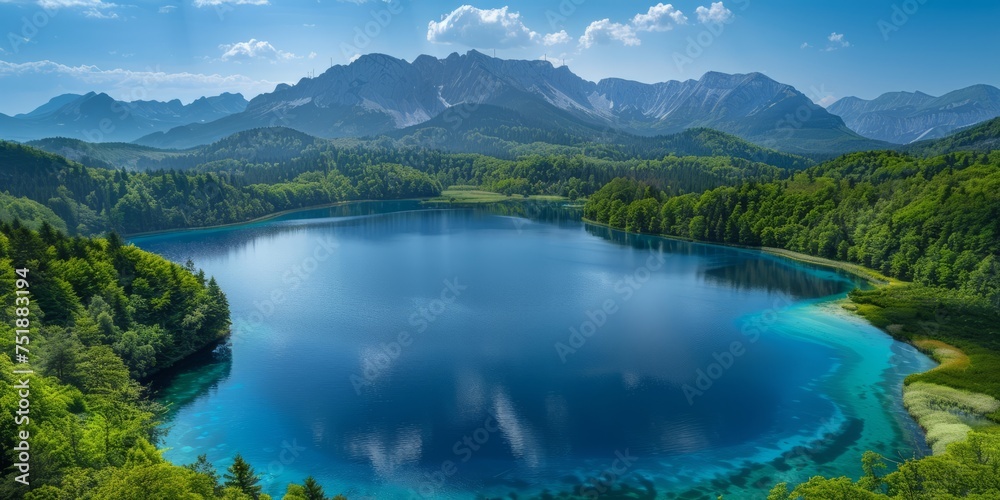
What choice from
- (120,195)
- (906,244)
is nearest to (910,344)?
(906,244)

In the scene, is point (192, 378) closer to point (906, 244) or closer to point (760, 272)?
point (760, 272)

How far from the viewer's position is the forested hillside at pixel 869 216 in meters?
73.7

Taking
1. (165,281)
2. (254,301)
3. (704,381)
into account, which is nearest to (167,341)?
(165,281)

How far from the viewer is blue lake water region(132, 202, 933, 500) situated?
34.5 metres

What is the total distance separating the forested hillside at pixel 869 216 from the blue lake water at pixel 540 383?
367 inches

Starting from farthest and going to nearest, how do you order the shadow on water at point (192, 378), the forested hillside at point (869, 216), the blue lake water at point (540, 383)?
the forested hillside at point (869, 216), the shadow on water at point (192, 378), the blue lake water at point (540, 383)

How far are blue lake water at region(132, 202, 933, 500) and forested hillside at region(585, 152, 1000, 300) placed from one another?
931 cm

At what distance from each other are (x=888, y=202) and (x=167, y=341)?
10099 centimetres

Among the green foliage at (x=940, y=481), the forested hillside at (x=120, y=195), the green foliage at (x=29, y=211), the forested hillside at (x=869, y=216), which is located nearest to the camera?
the green foliage at (x=940, y=481)

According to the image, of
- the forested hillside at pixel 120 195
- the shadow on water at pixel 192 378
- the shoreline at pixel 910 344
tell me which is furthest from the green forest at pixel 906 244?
the forested hillside at pixel 120 195

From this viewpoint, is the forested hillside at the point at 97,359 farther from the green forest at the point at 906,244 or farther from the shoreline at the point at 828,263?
the shoreline at the point at 828,263

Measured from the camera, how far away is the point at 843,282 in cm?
8238

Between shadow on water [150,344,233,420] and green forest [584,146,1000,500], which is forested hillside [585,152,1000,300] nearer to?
green forest [584,146,1000,500]

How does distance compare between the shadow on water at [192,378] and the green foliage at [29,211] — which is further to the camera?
the green foliage at [29,211]
